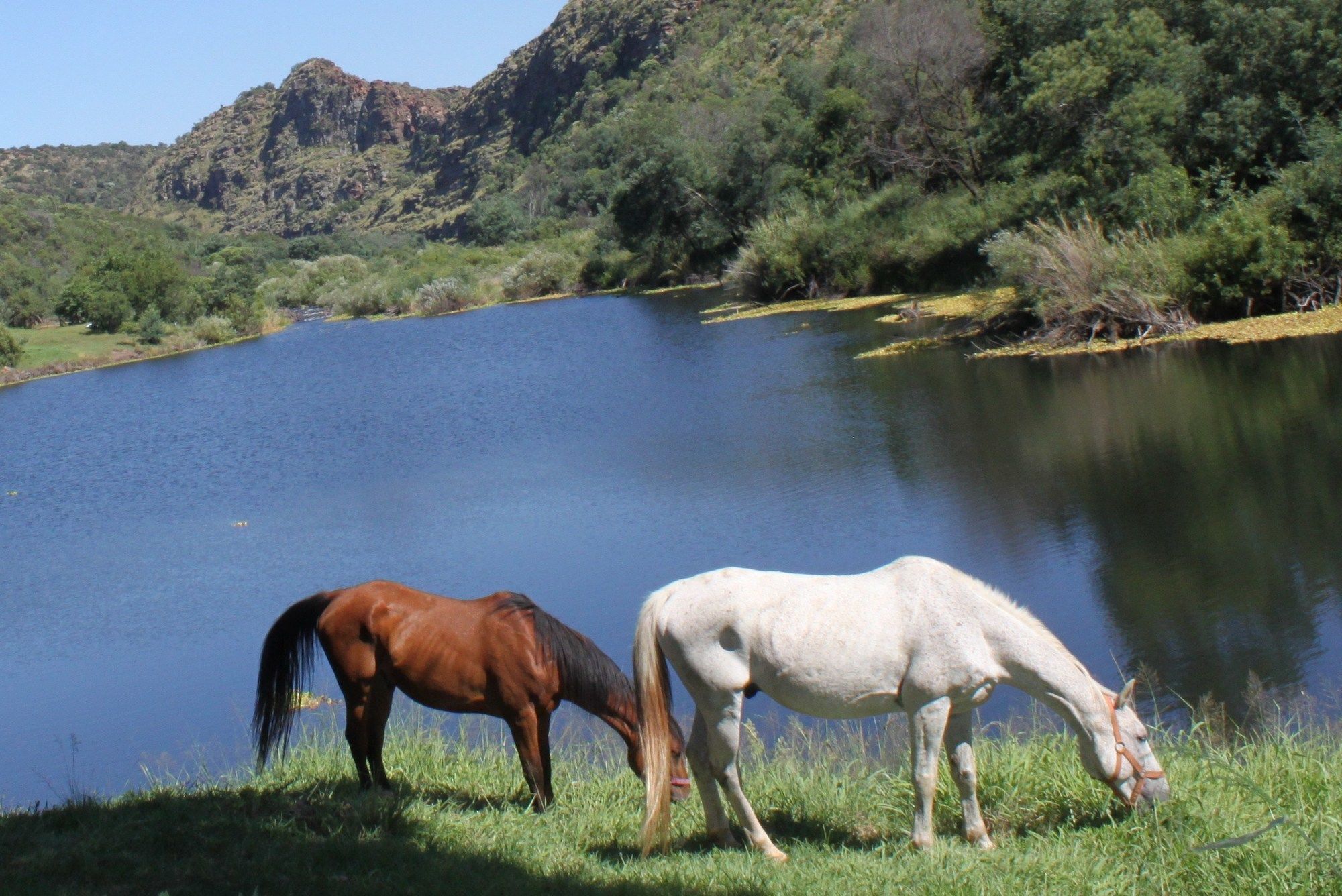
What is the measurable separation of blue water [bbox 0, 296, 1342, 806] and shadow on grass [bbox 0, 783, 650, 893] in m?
1.47

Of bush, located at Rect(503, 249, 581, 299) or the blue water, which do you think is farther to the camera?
bush, located at Rect(503, 249, 581, 299)

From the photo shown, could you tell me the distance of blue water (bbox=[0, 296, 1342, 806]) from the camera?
9.88 meters

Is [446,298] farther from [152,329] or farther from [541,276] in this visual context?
[152,329]

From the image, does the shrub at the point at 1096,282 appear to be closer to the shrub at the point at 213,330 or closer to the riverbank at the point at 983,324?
the riverbank at the point at 983,324

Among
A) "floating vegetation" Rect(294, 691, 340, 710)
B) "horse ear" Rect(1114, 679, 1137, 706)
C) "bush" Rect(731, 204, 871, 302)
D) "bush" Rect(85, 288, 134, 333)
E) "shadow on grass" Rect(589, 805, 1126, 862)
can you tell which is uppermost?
"bush" Rect(85, 288, 134, 333)

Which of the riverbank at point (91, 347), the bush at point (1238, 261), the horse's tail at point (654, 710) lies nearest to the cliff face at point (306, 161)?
the riverbank at point (91, 347)

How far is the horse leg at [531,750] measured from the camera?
5906mm

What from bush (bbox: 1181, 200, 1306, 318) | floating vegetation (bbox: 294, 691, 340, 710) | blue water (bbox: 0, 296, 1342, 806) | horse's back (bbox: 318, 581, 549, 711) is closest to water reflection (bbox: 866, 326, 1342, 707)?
blue water (bbox: 0, 296, 1342, 806)

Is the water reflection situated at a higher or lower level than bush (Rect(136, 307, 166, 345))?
lower

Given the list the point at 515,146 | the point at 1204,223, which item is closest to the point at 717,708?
the point at 1204,223

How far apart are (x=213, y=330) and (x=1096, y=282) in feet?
155

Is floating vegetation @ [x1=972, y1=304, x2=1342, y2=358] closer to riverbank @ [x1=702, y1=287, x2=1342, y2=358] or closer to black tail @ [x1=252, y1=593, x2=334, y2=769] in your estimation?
riverbank @ [x1=702, y1=287, x2=1342, y2=358]

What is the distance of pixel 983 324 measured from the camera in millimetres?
26188

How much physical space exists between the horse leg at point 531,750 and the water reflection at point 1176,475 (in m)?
4.64
